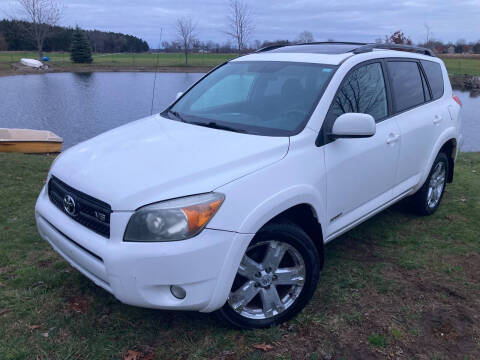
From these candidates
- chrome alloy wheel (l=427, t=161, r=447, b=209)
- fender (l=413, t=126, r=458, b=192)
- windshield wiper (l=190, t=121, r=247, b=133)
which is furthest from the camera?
chrome alloy wheel (l=427, t=161, r=447, b=209)

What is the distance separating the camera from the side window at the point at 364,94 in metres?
3.41

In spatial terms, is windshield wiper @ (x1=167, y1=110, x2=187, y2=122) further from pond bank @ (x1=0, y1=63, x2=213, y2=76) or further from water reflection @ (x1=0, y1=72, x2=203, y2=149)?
pond bank @ (x1=0, y1=63, x2=213, y2=76)

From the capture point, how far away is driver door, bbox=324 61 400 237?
127 inches

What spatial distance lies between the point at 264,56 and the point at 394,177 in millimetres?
1634

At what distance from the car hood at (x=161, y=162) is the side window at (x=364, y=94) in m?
0.75

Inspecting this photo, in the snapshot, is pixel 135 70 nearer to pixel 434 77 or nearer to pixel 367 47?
pixel 434 77

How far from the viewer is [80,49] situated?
51.6 meters

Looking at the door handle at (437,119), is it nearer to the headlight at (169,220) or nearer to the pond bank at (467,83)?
the headlight at (169,220)

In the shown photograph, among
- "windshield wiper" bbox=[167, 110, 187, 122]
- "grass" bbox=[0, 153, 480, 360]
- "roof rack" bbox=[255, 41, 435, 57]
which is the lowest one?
"grass" bbox=[0, 153, 480, 360]

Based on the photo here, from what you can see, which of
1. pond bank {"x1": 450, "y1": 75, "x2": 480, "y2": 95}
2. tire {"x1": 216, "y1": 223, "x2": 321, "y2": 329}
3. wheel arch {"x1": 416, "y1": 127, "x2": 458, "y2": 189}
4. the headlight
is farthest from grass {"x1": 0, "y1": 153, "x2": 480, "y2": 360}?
pond bank {"x1": 450, "y1": 75, "x2": 480, "y2": 95}

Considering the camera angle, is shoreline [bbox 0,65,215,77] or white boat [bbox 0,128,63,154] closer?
white boat [bbox 0,128,63,154]


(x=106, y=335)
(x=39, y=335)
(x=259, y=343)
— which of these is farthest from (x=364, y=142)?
(x=39, y=335)

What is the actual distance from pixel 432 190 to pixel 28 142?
869 centimetres

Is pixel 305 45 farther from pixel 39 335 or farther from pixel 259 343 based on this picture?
pixel 39 335
